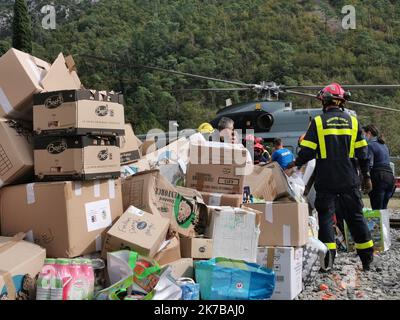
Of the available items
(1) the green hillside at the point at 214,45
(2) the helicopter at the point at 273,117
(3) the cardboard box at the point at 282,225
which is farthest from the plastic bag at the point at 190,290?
(1) the green hillside at the point at 214,45

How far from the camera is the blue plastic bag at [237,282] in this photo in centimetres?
322

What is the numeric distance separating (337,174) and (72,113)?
2391mm

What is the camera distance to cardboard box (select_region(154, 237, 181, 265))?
139 inches

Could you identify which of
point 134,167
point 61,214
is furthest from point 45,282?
point 134,167

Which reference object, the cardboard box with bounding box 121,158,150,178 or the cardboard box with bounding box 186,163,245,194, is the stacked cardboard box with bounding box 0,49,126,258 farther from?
the cardboard box with bounding box 186,163,245,194

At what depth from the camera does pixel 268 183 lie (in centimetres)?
498

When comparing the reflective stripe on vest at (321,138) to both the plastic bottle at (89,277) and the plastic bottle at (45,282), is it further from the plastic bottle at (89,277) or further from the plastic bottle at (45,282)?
the plastic bottle at (45,282)

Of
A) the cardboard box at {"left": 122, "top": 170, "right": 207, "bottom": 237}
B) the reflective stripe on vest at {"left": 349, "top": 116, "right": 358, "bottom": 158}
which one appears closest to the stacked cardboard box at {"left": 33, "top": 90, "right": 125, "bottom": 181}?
the cardboard box at {"left": 122, "top": 170, "right": 207, "bottom": 237}

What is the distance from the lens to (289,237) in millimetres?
4184

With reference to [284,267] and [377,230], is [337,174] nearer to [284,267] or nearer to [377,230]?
[284,267]

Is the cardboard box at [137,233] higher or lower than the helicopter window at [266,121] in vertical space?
lower

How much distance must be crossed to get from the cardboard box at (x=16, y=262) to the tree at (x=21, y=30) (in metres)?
33.1

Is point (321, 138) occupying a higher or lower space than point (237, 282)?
higher

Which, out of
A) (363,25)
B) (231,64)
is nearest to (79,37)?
(231,64)
